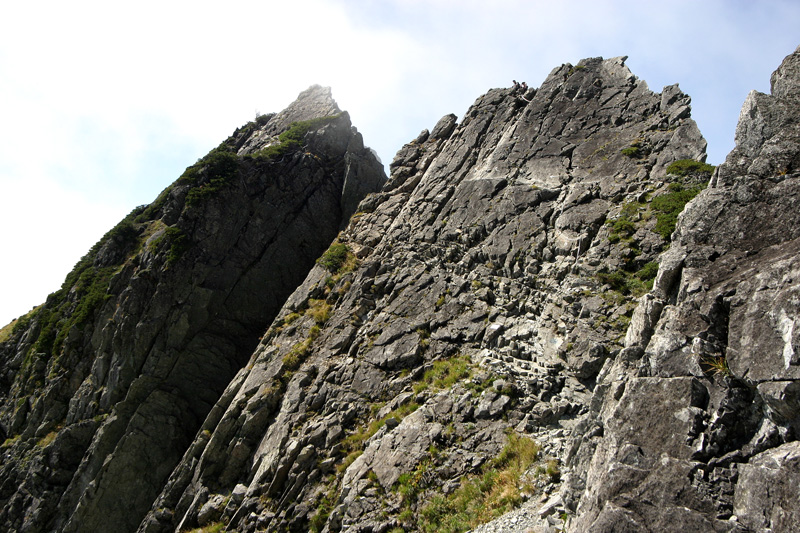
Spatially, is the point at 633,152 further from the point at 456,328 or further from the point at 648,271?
the point at 456,328

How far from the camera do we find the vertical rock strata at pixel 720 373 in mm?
8328

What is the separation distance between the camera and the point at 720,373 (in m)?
9.66

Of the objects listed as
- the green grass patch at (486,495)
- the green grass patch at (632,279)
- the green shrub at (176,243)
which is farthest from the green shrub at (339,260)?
the green grass patch at (486,495)

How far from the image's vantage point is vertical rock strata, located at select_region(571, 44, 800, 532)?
27.3ft

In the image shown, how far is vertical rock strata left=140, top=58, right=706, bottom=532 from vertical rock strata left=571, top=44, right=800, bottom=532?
2.95 ft

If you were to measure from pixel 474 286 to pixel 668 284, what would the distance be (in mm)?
12253

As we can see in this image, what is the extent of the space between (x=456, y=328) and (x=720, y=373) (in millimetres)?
13231

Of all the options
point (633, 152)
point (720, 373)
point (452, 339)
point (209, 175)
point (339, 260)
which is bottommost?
point (720, 373)

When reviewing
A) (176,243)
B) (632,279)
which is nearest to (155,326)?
(176,243)

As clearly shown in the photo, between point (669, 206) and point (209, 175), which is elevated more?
point (209, 175)

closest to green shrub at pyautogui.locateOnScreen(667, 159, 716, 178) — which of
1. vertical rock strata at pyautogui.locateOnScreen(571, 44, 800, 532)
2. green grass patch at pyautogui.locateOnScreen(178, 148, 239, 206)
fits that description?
vertical rock strata at pyautogui.locateOnScreen(571, 44, 800, 532)

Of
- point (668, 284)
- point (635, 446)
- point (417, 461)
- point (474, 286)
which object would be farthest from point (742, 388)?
point (474, 286)

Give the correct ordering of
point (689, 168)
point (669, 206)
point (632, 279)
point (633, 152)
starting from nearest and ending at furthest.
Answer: point (632, 279) < point (669, 206) < point (689, 168) < point (633, 152)

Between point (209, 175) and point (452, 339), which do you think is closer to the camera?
point (452, 339)
